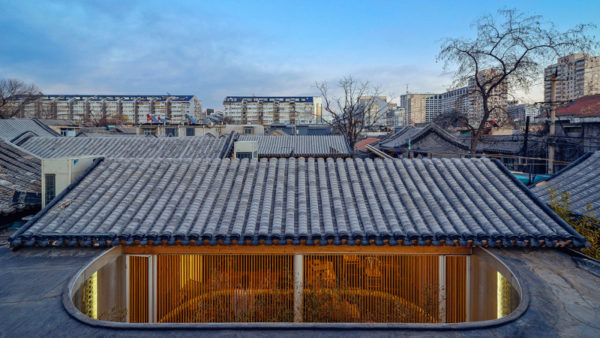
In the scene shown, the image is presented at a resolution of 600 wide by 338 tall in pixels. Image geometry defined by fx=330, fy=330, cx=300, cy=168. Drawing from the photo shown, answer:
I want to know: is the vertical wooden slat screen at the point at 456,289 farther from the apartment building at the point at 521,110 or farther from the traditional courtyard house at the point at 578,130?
the apartment building at the point at 521,110

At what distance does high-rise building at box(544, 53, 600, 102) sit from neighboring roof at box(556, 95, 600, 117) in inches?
35.3

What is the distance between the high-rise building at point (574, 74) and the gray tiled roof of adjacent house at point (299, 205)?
12.9m

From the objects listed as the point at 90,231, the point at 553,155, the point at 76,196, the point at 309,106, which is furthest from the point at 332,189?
the point at 309,106

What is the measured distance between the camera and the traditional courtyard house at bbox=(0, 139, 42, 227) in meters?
6.35

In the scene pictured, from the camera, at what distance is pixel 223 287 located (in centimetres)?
493

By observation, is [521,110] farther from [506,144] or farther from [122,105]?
[122,105]

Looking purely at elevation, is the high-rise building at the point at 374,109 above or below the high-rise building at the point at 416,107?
below

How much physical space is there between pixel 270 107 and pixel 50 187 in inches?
3289

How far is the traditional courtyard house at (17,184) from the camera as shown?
635 centimetres

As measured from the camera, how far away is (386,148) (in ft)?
73.8

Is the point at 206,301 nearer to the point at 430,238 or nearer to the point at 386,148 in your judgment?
the point at 430,238

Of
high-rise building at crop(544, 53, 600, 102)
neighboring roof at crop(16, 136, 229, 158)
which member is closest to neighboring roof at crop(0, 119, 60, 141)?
neighboring roof at crop(16, 136, 229, 158)

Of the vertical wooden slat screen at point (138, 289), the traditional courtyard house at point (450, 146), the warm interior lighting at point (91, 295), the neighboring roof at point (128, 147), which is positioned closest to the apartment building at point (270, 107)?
the traditional courtyard house at point (450, 146)

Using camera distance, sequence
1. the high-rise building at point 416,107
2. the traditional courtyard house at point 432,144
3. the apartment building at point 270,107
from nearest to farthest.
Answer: the traditional courtyard house at point 432,144 → the high-rise building at point 416,107 → the apartment building at point 270,107
